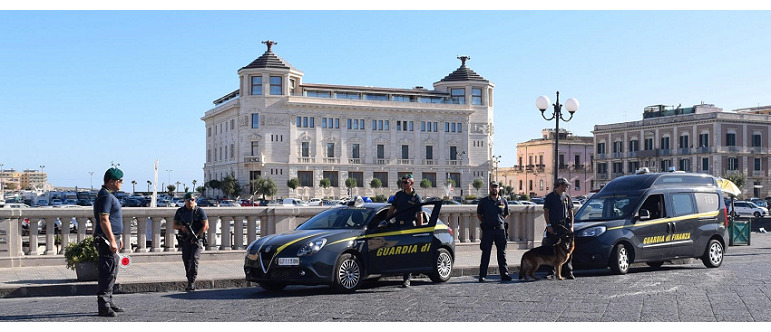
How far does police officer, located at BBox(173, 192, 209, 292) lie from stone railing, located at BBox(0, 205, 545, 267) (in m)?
3.01

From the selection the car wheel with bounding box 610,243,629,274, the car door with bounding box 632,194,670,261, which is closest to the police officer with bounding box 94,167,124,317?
the car wheel with bounding box 610,243,629,274

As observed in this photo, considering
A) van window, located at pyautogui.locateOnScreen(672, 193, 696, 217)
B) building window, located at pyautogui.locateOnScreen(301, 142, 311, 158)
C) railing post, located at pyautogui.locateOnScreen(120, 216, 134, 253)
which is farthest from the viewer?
building window, located at pyautogui.locateOnScreen(301, 142, 311, 158)

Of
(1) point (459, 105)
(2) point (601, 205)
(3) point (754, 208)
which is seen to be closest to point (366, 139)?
(1) point (459, 105)

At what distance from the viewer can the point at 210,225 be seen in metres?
18.0

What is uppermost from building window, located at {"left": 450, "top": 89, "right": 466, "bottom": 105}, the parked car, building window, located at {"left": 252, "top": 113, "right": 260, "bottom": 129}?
building window, located at {"left": 450, "top": 89, "right": 466, "bottom": 105}

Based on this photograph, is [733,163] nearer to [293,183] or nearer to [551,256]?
[293,183]

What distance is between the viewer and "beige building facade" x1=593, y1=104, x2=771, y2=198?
9756 cm

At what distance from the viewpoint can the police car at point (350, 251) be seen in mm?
12750

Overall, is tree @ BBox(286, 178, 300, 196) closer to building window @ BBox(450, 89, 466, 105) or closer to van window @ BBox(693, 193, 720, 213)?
building window @ BBox(450, 89, 466, 105)

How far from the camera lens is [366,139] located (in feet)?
372

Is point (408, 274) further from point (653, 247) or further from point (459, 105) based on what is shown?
point (459, 105)

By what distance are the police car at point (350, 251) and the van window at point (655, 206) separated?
178 inches

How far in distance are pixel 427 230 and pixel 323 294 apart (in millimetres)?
2280

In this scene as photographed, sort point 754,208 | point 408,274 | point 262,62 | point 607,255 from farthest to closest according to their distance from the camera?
point 262,62 → point 754,208 → point 607,255 → point 408,274
